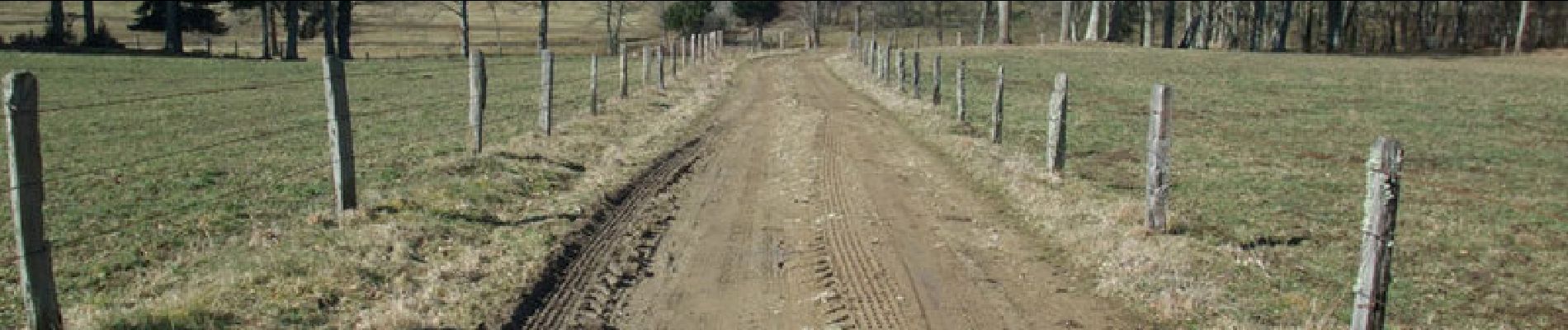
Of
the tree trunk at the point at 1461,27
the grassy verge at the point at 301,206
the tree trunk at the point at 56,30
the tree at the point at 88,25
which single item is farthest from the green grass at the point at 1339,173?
the tree trunk at the point at 1461,27

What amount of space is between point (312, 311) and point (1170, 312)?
5.76 m

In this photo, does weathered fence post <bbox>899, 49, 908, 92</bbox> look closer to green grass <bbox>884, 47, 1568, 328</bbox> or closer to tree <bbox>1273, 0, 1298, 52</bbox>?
green grass <bbox>884, 47, 1568, 328</bbox>

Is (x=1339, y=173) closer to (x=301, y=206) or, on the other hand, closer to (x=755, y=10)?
(x=301, y=206)

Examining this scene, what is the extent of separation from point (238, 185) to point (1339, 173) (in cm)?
1487

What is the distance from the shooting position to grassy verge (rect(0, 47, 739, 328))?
787 cm

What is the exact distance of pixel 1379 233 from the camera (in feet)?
22.0

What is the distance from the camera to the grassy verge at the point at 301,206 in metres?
7.87

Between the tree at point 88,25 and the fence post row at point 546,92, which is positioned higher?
the tree at point 88,25

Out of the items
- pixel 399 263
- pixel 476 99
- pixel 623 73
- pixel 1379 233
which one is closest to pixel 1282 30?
pixel 623 73

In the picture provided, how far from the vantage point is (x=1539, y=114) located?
2828 cm

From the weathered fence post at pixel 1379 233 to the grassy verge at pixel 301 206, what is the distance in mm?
5397

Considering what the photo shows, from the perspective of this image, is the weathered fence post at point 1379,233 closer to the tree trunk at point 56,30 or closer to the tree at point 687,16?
the tree trunk at point 56,30

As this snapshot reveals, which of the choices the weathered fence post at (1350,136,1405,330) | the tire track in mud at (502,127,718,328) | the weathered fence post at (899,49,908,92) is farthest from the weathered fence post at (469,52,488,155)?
the weathered fence post at (899,49,908,92)

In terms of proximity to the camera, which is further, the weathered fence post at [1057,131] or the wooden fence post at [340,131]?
the weathered fence post at [1057,131]
